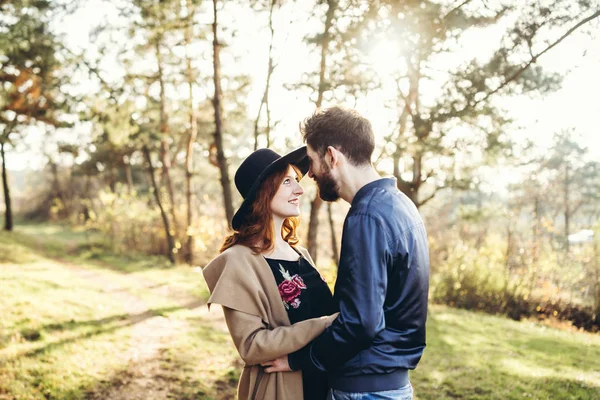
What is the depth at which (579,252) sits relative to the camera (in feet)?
31.6

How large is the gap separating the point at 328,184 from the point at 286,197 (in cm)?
48

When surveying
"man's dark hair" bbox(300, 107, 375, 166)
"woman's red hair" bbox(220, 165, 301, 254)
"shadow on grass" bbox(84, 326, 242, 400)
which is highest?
"man's dark hair" bbox(300, 107, 375, 166)

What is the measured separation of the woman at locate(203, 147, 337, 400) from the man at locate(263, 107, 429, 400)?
109mm

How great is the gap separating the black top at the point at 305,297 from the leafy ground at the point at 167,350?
2807 mm

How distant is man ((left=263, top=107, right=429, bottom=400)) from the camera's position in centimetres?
164

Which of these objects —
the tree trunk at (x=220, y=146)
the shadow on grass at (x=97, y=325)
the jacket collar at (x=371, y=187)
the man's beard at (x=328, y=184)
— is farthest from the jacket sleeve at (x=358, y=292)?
the tree trunk at (x=220, y=146)

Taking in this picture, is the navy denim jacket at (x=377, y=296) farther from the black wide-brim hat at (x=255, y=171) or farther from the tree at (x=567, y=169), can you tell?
the tree at (x=567, y=169)

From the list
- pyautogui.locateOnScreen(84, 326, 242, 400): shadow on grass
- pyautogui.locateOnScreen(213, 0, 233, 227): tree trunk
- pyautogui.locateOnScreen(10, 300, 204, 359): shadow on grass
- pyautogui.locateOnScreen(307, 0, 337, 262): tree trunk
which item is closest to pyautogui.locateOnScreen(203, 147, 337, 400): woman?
pyautogui.locateOnScreen(307, 0, 337, 262): tree trunk

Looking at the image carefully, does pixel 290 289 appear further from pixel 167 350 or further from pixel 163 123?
pixel 163 123

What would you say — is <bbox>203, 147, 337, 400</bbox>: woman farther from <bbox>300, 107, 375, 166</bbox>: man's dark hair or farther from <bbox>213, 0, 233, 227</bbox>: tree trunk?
<bbox>213, 0, 233, 227</bbox>: tree trunk

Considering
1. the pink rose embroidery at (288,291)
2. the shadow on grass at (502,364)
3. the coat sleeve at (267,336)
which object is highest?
the pink rose embroidery at (288,291)

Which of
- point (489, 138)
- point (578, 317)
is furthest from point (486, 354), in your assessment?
point (578, 317)

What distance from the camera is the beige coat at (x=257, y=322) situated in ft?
6.11

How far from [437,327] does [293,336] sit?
675cm
